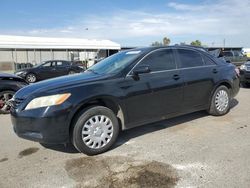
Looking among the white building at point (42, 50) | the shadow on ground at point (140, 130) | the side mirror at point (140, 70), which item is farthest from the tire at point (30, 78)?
the side mirror at point (140, 70)

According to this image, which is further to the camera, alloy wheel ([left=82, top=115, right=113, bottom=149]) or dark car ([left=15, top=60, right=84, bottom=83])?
dark car ([left=15, top=60, right=84, bottom=83])

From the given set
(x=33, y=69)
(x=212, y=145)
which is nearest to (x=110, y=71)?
(x=212, y=145)

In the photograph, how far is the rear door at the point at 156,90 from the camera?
4734 millimetres

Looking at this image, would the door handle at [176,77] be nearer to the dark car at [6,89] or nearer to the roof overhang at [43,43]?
the dark car at [6,89]

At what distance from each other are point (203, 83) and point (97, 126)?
8.37 feet

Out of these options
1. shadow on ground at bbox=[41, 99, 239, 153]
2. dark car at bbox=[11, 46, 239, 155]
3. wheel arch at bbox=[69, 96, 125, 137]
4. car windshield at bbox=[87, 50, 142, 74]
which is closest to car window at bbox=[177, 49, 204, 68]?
dark car at bbox=[11, 46, 239, 155]

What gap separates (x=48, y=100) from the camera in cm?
408

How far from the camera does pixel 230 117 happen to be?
20.6ft

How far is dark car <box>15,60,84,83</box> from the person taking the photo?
19125mm

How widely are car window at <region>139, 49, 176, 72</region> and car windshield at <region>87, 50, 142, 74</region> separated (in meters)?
0.21

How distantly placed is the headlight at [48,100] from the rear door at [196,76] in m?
2.42

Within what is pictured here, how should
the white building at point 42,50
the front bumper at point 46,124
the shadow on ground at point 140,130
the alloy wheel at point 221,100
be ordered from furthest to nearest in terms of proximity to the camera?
the white building at point 42,50, the alloy wheel at point 221,100, the shadow on ground at point 140,130, the front bumper at point 46,124

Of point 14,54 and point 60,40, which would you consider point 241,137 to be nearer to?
point 14,54

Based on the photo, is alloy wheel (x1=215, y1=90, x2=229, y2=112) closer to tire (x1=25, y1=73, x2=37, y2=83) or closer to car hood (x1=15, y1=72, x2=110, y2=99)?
car hood (x1=15, y1=72, x2=110, y2=99)
